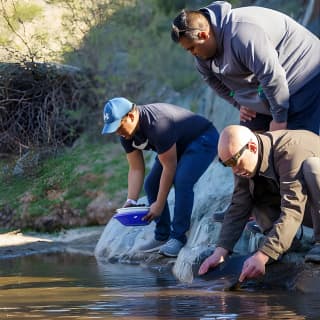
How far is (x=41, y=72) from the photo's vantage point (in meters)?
14.0

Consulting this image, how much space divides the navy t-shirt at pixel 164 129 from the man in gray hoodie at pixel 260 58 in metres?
0.86

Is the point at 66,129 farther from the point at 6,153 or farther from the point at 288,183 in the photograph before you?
the point at 288,183

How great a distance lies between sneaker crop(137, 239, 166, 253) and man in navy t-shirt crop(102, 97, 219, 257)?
0.37m

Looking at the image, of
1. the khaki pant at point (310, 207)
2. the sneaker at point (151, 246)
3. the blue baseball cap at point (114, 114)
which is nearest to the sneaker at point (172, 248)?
the sneaker at point (151, 246)

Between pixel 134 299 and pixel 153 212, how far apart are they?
156 cm

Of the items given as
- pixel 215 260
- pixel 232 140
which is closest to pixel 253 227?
pixel 215 260

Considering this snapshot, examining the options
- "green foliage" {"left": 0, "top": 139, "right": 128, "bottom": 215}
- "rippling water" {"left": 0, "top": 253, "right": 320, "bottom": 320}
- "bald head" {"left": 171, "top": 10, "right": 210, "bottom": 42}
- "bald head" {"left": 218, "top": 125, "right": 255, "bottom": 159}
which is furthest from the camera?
"green foliage" {"left": 0, "top": 139, "right": 128, "bottom": 215}

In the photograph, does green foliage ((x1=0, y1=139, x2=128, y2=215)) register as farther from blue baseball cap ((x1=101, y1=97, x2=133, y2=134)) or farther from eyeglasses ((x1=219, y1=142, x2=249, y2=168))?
eyeglasses ((x1=219, y1=142, x2=249, y2=168))

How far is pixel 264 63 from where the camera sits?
5.08 m

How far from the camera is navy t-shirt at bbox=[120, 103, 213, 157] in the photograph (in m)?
6.31

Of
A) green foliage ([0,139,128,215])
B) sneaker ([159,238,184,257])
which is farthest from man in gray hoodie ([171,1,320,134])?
green foliage ([0,139,128,215])

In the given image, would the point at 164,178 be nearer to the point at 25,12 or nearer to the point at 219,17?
the point at 219,17

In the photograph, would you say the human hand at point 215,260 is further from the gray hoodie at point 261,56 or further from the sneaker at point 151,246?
the sneaker at point 151,246

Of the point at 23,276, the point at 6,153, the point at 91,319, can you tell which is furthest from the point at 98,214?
the point at 91,319
